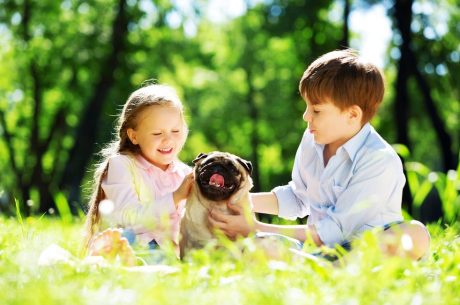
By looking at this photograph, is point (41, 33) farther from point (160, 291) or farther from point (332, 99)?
point (160, 291)

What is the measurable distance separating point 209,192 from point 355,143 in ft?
3.34

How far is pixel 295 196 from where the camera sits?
15.9 ft

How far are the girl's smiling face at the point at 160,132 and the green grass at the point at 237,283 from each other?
53.2 inches

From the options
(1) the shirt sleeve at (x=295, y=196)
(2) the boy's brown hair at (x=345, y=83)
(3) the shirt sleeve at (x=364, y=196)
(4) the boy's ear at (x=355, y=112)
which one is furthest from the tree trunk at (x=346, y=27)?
(3) the shirt sleeve at (x=364, y=196)

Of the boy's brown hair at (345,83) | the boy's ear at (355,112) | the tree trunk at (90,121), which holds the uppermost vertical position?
the boy's brown hair at (345,83)

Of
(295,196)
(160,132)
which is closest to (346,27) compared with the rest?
(295,196)

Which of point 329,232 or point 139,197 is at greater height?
point 139,197

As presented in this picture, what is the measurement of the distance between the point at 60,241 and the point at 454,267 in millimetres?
2713

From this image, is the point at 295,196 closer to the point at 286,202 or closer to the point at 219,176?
the point at 286,202

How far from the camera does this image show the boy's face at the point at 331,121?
165 inches

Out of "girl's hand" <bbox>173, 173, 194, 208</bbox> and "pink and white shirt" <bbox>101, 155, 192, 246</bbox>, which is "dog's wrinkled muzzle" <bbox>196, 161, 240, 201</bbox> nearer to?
"girl's hand" <bbox>173, 173, 194, 208</bbox>

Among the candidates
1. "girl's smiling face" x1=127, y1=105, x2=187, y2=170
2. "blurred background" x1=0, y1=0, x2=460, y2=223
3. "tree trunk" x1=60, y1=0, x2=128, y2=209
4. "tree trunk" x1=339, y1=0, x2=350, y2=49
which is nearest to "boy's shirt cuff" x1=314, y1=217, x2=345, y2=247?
"girl's smiling face" x1=127, y1=105, x2=187, y2=170

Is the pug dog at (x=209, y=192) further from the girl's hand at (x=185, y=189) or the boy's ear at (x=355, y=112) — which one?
the boy's ear at (x=355, y=112)

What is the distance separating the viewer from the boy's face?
4199 millimetres
